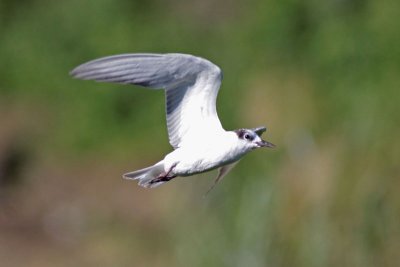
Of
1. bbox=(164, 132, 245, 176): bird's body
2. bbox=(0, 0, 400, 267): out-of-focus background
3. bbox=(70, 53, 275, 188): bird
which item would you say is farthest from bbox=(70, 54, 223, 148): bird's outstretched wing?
bbox=(0, 0, 400, 267): out-of-focus background

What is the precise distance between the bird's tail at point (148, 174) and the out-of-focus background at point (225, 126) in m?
2.73

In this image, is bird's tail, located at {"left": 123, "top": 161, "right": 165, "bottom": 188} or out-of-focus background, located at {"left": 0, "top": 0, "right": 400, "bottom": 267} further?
out-of-focus background, located at {"left": 0, "top": 0, "right": 400, "bottom": 267}

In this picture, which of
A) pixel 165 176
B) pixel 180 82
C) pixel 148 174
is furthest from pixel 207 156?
pixel 180 82

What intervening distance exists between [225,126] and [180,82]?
651cm

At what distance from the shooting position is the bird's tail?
22.9ft

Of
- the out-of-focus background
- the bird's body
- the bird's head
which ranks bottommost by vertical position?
the out-of-focus background

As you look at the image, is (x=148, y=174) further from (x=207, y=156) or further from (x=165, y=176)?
(x=207, y=156)

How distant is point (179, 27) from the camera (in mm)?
16109

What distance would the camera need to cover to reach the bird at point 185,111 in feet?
22.5

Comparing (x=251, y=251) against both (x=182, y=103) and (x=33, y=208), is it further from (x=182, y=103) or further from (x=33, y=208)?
(x=33, y=208)

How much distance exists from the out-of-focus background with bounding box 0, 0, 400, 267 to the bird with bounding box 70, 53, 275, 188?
2649mm

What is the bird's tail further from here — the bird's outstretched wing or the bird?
the bird's outstretched wing

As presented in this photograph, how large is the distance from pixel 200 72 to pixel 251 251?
288 centimetres

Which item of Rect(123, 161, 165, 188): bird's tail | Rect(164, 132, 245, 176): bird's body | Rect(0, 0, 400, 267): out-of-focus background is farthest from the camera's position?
Rect(0, 0, 400, 267): out-of-focus background
